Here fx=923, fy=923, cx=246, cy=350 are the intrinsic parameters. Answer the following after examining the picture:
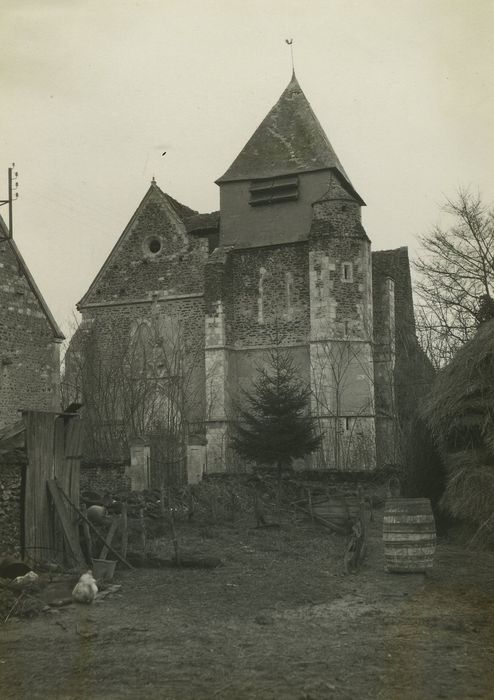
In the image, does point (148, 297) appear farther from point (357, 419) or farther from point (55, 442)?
point (55, 442)

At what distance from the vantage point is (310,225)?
34938 mm

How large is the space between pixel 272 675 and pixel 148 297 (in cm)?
3087

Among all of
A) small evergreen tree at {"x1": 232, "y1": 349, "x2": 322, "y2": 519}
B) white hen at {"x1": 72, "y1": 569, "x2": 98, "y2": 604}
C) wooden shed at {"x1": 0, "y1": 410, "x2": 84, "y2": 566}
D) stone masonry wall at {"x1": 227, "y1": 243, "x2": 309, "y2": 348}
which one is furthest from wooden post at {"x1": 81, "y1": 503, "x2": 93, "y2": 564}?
stone masonry wall at {"x1": 227, "y1": 243, "x2": 309, "y2": 348}

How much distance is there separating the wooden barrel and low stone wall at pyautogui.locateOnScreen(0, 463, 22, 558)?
4.71m

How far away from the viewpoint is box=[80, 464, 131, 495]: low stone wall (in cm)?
2177

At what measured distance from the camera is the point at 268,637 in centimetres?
823

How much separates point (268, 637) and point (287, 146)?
3102 cm

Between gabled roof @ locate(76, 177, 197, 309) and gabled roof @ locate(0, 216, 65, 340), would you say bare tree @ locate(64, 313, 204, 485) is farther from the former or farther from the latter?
gabled roof @ locate(0, 216, 65, 340)

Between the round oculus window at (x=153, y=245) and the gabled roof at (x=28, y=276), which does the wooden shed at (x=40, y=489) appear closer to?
the gabled roof at (x=28, y=276)

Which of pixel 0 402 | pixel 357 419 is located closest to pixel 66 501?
pixel 0 402

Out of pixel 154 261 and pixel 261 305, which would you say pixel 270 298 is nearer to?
pixel 261 305

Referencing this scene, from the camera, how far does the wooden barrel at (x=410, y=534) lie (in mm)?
11172

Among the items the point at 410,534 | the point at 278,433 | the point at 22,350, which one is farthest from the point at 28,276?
the point at 410,534

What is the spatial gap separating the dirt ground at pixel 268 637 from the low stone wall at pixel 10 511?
1485 millimetres
